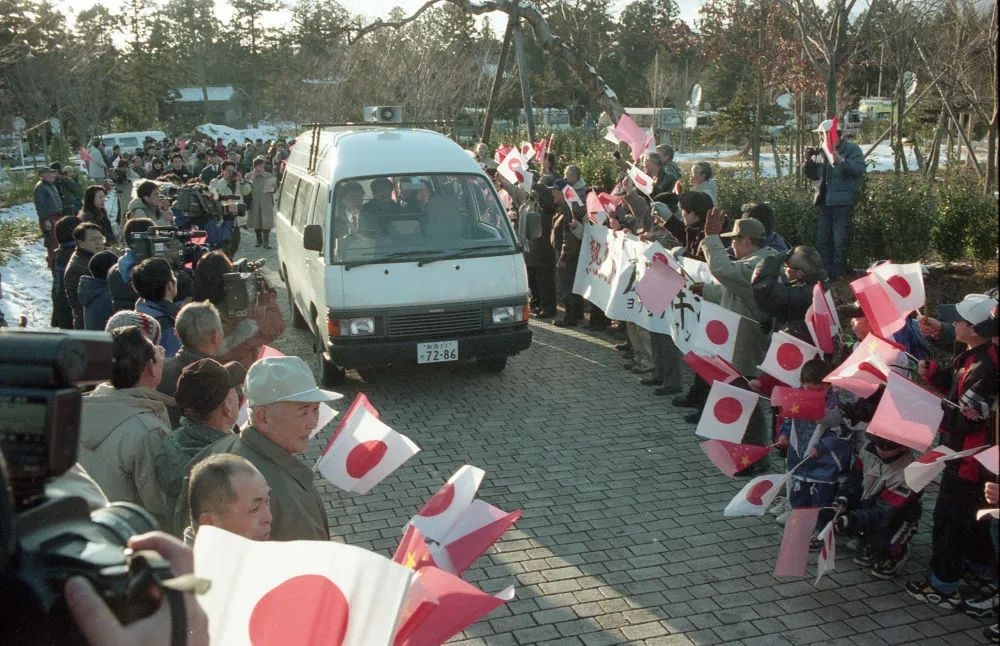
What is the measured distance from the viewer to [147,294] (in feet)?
20.3

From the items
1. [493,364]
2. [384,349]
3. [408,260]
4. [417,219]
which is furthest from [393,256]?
[493,364]

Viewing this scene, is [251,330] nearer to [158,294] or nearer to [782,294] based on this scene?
[158,294]

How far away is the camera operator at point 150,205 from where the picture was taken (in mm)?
11039

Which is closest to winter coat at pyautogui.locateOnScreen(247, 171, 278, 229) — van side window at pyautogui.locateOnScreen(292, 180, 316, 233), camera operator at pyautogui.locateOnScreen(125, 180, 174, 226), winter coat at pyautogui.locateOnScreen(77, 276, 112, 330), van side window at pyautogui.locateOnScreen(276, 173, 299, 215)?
van side window at pyautogui.locateOnScreen(276, 173, 299, 215)

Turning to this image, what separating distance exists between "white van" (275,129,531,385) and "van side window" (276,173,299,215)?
1.43 meters

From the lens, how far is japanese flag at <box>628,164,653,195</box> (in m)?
9.78

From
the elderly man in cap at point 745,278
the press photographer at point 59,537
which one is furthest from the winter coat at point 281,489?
the elderly man in cap at point 745,278

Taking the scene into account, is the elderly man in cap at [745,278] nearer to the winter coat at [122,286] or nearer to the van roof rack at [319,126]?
the winter coat at [122,286]

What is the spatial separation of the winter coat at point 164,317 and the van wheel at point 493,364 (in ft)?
13.2

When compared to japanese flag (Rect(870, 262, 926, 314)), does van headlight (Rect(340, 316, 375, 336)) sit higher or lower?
lower

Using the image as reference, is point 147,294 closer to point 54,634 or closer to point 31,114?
point 54,634

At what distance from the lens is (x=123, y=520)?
1.79 meters

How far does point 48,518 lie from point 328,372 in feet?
25.8

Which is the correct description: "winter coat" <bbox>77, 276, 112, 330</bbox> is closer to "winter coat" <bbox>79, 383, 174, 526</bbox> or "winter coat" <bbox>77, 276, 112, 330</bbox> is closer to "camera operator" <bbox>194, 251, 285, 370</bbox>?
"camera operator" <bbox>194, 251, 285, 370</bbox>
